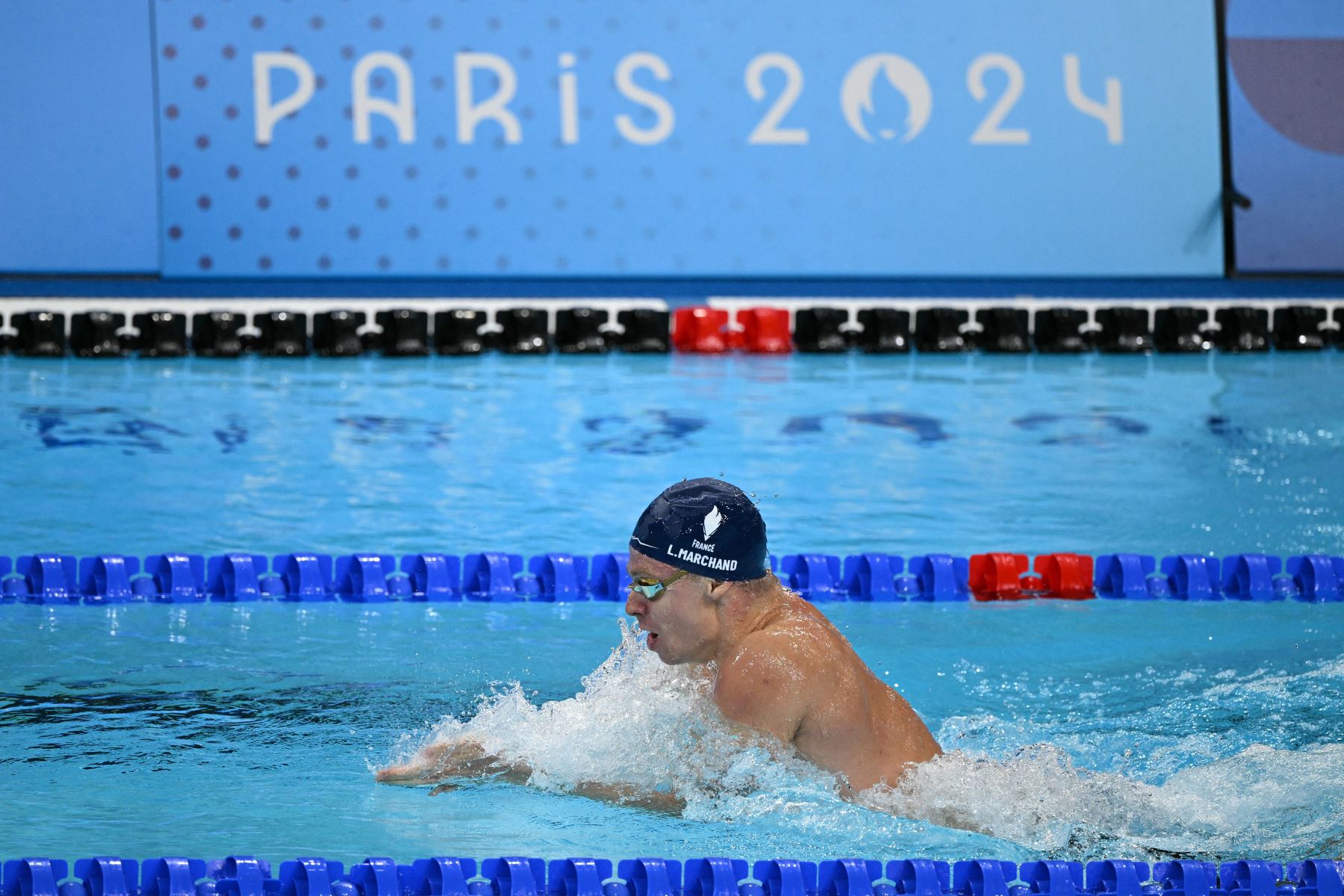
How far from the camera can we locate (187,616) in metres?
5.23

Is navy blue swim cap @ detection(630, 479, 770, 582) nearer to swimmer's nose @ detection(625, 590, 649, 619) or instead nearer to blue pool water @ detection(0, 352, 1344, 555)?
swimmer's nose @ detection(625, 590, 649, 619)

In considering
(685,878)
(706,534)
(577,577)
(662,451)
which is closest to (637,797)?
(685,878)

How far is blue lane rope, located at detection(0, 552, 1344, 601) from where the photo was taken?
542 centimetres

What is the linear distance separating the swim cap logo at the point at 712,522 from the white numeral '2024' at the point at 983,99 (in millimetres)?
8759

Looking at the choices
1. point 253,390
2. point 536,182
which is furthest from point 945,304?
point 253,390

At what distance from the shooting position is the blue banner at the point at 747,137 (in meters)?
11.2

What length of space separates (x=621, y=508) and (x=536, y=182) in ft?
17.4

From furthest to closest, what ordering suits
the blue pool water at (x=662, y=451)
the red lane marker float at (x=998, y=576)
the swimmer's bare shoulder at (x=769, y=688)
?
1. the blue pool water at (x=662, y=451)
2. the red lane marker float at (x=998, y=576)
3. the swimmer's bare shoulder at (x=769, y=688)

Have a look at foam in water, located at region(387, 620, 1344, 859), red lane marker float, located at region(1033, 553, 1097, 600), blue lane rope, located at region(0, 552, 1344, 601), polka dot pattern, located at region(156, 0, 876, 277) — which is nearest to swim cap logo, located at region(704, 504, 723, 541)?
foam in water, located at region(387, 620, 1344, 859)

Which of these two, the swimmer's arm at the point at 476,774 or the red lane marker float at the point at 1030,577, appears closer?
the swimmer's arm at the point at 476,774

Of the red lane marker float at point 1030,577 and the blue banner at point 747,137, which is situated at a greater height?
the blue banner at point 747,137

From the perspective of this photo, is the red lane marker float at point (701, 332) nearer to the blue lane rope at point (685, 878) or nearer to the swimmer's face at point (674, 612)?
the swimmer's face at point (674, 612)

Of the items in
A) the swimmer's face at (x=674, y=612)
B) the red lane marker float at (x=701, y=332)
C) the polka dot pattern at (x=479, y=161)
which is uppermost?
the polka dot pattern at (x=479, y=161)

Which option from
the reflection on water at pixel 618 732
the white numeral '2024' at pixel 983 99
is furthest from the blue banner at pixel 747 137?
the reflection on water at pixel 618 732
